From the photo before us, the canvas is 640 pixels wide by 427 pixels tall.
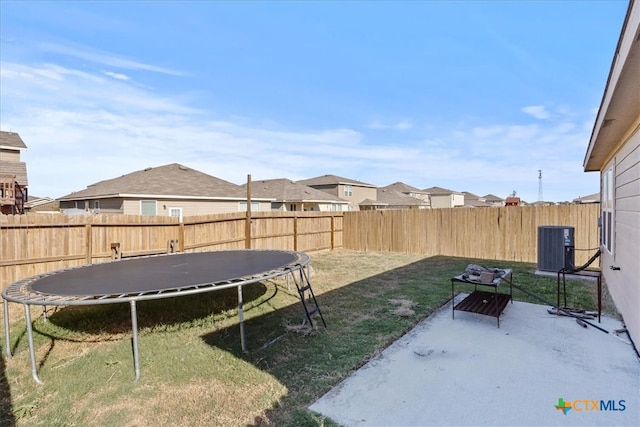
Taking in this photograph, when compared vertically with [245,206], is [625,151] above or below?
above

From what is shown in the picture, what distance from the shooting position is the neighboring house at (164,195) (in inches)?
517

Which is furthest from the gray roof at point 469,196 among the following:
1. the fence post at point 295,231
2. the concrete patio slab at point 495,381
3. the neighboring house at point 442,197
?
the concrete patio slab at point 495,381

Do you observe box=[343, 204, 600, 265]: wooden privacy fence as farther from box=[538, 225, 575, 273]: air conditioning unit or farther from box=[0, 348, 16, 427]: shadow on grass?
box=[0, 348, 16, 427]: shadow on grass

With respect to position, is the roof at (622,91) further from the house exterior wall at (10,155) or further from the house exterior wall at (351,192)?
the house exterior wall at (351,192)

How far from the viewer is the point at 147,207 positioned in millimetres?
13266

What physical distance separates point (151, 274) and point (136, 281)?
0.49 meters

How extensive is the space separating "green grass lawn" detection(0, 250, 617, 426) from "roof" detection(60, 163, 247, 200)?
9.07 m

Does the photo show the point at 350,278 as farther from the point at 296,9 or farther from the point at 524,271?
the point at 296,9

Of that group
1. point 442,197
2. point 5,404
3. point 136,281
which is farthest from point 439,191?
point 5,404

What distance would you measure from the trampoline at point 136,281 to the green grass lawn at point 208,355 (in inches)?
10.4

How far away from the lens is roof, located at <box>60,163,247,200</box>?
524 inches

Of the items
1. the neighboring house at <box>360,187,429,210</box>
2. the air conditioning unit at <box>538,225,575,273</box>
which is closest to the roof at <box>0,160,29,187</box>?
the air conditioning unit at <box>538,225,575,273</box>

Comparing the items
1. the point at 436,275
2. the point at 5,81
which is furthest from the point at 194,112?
the point at 436,275

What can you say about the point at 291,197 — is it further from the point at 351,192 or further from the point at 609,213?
the point at 609,213
